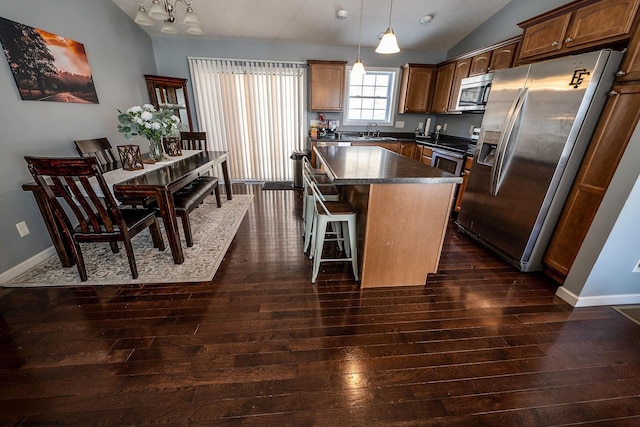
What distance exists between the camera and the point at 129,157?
2301mm

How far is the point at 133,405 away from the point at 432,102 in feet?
17.3

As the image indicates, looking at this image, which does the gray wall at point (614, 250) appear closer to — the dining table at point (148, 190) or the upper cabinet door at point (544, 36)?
the upper cabinet door at point (544, 36)

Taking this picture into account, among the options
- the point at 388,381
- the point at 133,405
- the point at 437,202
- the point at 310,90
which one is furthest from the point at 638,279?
the point at 310,90

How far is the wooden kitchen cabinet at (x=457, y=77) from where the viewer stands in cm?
360

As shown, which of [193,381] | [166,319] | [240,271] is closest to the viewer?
[193,381]

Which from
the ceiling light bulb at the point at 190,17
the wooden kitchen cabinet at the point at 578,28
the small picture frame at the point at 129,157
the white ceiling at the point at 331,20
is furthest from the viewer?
the white ceiling at the point at 331,20

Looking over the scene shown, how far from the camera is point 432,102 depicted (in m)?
4.52

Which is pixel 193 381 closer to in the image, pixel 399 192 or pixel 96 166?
pixel 96 166

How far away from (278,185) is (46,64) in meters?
3.16

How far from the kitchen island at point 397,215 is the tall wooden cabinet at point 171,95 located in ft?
11.2

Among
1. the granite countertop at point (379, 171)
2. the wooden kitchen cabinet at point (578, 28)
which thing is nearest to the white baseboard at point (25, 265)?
the granite countertop at point (379, 171)

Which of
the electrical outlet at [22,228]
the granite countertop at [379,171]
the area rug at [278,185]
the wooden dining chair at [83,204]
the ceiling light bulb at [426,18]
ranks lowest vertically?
the area rug at [278,185]

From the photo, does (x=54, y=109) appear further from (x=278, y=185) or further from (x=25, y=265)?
(x=278, y=185)

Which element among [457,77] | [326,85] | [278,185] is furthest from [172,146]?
[457,77]
